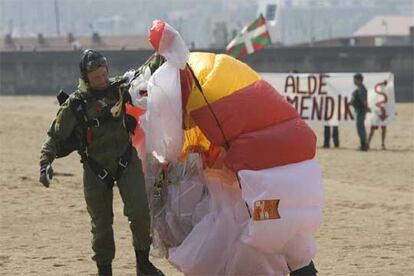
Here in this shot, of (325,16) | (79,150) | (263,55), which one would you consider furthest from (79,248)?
(325,16)

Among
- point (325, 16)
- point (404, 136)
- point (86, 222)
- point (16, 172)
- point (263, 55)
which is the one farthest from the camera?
point (325, 16)

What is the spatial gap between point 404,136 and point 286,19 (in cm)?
14964

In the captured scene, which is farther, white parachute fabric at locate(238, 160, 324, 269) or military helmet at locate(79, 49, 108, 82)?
military helmet at locate(79, 49, 108, 82)

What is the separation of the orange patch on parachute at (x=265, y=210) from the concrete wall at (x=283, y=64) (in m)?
46.0

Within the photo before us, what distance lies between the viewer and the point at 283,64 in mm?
54906

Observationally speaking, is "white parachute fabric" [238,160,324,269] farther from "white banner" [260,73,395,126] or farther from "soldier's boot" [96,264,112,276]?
"white banner" [260,73,395,126]

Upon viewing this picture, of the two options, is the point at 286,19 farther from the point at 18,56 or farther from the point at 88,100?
the point at 88,100

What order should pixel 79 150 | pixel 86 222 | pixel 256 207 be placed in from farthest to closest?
1. pixel 86 222
2. pixel 79 150
3. pixel 256 207

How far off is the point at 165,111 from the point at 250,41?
18580 millimetres

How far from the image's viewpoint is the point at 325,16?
198m

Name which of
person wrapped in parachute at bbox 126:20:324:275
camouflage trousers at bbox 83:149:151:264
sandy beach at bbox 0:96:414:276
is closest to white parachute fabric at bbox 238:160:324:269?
person wrapped in parachute at bbox 126:20:324:275

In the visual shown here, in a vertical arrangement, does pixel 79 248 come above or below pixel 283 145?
below

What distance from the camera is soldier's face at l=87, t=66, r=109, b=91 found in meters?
7.24

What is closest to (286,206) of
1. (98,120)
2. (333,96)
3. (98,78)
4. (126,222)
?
(98,120)
